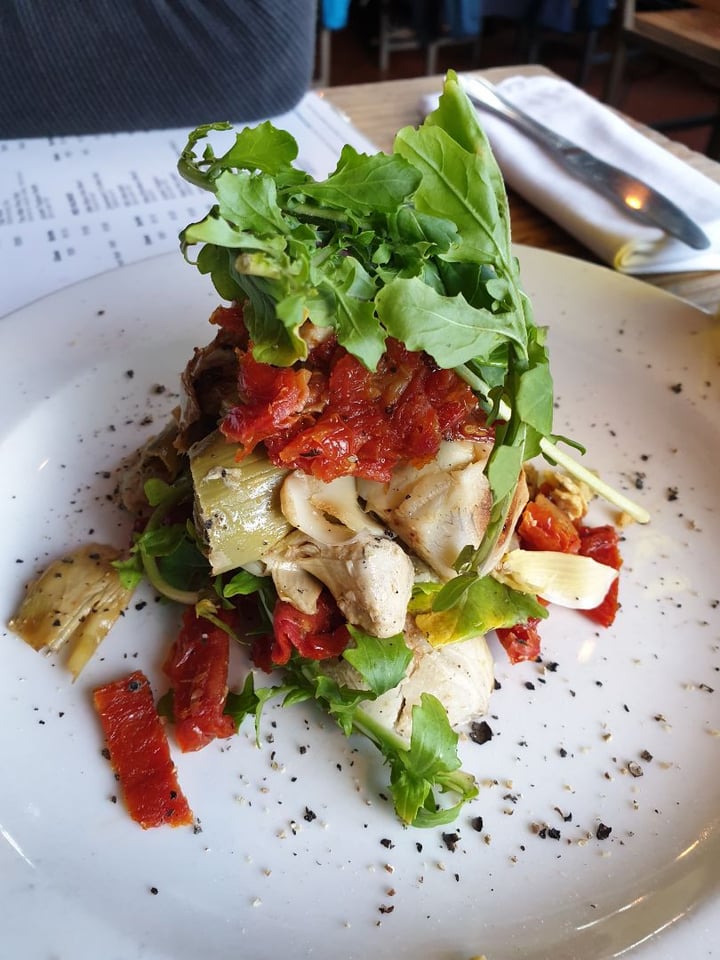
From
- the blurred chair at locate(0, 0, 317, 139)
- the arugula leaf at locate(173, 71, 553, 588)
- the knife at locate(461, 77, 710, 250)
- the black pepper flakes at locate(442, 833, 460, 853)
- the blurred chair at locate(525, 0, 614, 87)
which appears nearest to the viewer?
the arugula leaf at locate(173, 71, 553, 588)

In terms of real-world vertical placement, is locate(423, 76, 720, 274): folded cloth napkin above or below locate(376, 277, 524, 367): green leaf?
below

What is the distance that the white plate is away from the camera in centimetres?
116

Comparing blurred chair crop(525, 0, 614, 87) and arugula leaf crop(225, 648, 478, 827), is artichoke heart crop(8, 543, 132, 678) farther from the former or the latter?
blurred chair crop(525, 0, 614, 87)

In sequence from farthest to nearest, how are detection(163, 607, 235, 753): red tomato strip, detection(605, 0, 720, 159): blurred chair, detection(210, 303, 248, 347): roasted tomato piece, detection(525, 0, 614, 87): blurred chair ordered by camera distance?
1. detection(525, 0, 614, 87): blurred chair
2. detection(605, 0, 720, 159): blurred chair
3. detection(210, 303, 248, 347): roasted tomato piece
4. detection(163, 607, 235, 753): red tomato strip

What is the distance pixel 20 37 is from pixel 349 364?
234cm

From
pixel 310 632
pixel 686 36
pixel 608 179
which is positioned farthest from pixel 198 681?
pixel 686 36

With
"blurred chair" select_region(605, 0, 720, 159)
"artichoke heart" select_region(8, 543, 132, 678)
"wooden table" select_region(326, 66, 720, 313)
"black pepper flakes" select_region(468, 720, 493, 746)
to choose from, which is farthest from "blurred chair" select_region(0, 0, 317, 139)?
"black pepper flakes" select_region(468, 720, 493, 746)

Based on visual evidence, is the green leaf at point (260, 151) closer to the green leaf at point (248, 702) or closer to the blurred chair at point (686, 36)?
the green leaf at point (248, 702)

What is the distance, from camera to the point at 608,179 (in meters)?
2.52

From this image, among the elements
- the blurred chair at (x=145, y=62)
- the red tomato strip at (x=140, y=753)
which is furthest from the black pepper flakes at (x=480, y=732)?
the blurred chair at (x=145, y=62)

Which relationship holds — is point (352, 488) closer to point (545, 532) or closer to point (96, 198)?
point (545, 532)

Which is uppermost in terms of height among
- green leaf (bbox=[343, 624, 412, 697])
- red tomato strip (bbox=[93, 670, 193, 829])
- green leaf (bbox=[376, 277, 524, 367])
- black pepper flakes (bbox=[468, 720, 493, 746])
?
green leaf (bbox=[376, 277, 524, 367])

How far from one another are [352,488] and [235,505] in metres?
0.21

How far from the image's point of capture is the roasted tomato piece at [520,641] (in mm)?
1553
